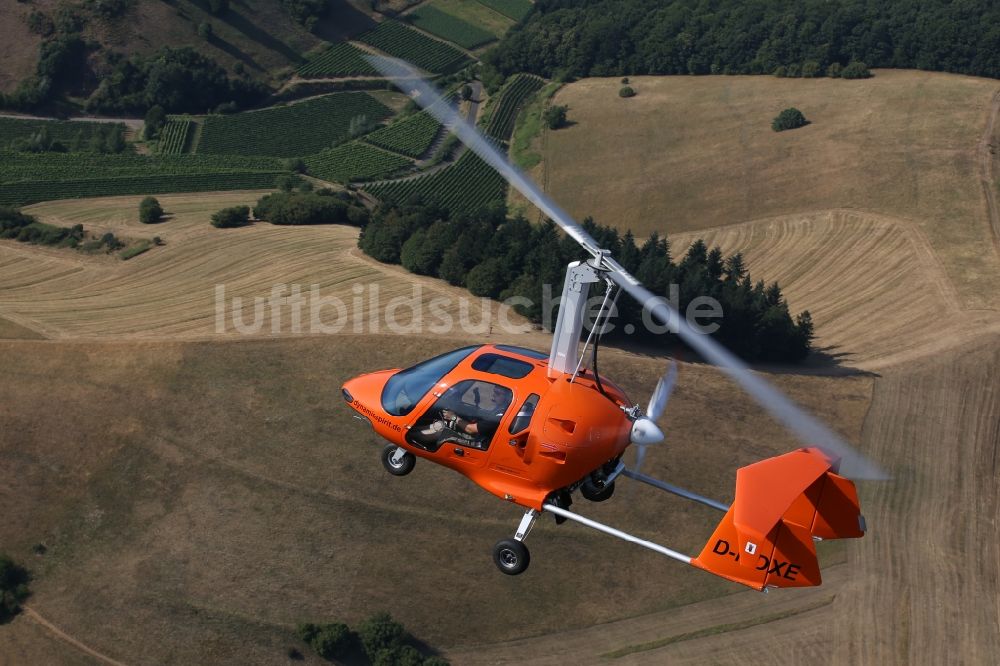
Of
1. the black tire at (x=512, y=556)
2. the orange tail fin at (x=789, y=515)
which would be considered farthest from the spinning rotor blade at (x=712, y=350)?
the black tire at (x=512, y=556)

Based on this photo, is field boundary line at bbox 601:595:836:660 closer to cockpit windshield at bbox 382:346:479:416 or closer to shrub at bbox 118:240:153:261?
cockpit windshield at bbox 382:346:479:416

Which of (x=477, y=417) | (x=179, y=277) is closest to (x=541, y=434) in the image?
(x=477, y=417)

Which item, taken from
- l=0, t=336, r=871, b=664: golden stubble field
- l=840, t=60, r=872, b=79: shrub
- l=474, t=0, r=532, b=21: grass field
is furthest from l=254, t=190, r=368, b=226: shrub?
l=474, t=0, r=532, b=21: grass field

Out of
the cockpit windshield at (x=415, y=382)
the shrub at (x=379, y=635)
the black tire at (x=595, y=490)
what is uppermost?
the cockpit windshield at (x=415, y=382)

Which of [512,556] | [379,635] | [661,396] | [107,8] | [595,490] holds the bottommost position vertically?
[379,635]

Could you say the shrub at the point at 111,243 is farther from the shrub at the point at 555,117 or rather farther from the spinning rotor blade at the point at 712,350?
the spinning rotor blade at the point at 712,350

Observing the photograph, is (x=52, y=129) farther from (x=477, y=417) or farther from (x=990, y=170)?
(x=477, y=417)
